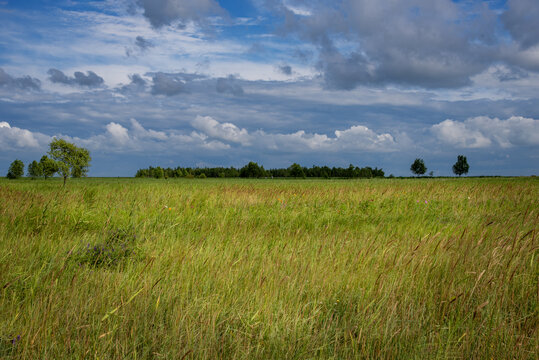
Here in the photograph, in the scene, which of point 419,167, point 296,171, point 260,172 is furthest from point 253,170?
point 419,167

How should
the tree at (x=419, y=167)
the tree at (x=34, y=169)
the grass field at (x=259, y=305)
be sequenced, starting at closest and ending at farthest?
the grass field at (x=259, y=305) < the tree at (x=34, y=169) < the tree at (x=419, y=167)

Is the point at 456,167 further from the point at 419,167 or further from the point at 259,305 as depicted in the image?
the point at 259,305

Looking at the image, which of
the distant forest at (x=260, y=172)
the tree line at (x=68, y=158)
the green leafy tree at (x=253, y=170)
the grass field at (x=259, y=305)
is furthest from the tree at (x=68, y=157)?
the green leafy tree at (x=253, y=170)

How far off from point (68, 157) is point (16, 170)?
195ft

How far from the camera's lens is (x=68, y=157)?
41.3 meters

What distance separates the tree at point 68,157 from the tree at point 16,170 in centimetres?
5627

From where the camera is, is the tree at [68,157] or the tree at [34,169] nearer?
the tree at [68,157]

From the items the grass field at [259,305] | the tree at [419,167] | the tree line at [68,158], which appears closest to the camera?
the grass field at [259,305]

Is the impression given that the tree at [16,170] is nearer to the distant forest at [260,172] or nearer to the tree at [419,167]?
the distant forest at [260,172]

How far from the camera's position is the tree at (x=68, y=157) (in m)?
40.4

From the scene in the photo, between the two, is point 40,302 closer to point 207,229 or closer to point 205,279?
point 205,279

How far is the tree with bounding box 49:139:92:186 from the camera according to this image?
40412mm

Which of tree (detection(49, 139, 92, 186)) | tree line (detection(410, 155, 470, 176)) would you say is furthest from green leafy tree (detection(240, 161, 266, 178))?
tree (detection(49, 139, 92, 186))

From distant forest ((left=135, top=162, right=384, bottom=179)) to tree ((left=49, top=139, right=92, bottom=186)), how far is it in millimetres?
51061
